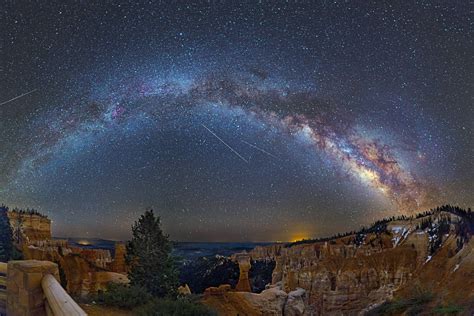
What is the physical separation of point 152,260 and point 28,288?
785cm

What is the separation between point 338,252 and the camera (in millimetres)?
32969

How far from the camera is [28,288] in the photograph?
10.1 ft

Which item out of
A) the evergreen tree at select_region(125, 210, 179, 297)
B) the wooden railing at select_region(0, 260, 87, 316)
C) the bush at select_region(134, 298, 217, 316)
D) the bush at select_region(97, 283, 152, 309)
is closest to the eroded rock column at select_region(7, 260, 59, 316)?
the wooden railing at select_region(0, 260, 87, 316)

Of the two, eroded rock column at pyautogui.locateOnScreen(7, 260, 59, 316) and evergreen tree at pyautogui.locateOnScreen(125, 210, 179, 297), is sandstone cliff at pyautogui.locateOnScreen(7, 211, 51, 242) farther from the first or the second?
eroded rock column at pyautogui.locateOnScreen(7, 260, 59, 316)

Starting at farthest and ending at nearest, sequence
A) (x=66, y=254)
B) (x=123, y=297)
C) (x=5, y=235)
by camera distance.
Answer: (x=66, y=254) → (x=5, y=235) → (x=123, y=297)

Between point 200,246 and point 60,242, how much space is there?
843cm

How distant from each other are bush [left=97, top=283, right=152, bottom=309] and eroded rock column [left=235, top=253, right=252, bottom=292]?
22.8 m

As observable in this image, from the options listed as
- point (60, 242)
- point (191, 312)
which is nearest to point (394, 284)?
point (60, 242)

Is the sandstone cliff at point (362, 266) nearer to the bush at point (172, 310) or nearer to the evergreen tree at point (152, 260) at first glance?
the evergreen tree at point (152, 260)

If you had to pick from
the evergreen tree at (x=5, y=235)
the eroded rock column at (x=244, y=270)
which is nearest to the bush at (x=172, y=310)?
the evergreen tree at (x=5, y=235)

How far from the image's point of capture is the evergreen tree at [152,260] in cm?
1036

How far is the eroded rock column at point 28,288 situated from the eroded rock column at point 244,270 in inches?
1070

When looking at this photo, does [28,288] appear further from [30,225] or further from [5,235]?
[30,225]

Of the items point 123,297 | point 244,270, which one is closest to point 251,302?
point 244,270
